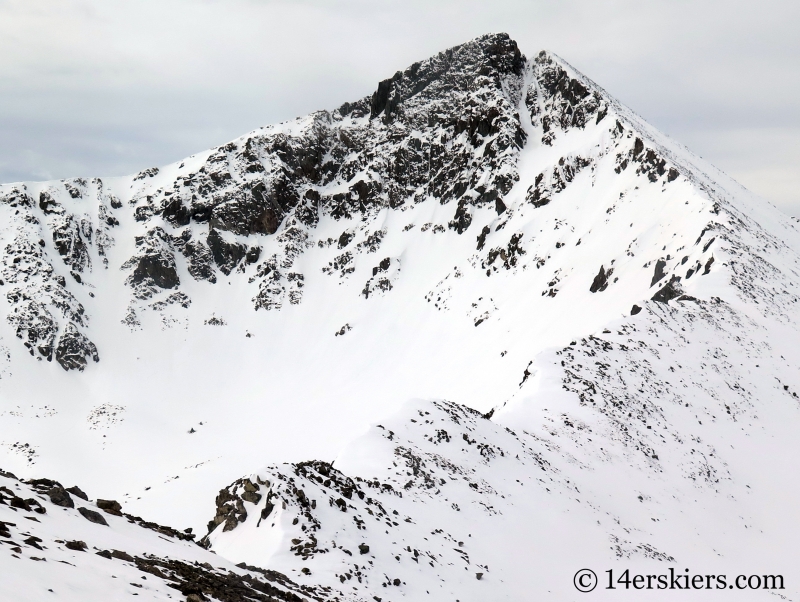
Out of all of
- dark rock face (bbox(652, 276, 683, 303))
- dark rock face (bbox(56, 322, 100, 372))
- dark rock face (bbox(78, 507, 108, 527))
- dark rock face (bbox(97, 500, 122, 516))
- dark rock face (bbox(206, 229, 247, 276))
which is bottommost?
dark rock face (bbox(78, 507, 108, 527))

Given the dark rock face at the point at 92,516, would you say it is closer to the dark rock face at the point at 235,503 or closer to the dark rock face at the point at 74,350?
the dark rock face at the point at 235,503

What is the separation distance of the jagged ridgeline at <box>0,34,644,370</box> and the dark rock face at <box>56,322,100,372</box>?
0.48 ft

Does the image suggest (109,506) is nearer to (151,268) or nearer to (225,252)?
(151,268)

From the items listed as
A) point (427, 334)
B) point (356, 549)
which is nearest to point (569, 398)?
point (356, 549)

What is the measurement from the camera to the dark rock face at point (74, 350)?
252 ft

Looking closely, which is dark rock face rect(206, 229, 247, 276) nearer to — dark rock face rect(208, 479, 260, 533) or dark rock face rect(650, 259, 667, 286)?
dark rock face rect(650, 259, 667, 286)

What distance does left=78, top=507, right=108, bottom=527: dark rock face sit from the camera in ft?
33.0

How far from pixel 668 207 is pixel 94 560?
57601 millimetres

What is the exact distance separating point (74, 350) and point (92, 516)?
255 ft

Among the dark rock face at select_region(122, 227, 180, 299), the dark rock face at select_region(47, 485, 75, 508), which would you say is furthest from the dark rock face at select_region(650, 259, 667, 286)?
the dark rock face at select_region(122, 227, 180, 299)

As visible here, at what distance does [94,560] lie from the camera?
777 centimetres

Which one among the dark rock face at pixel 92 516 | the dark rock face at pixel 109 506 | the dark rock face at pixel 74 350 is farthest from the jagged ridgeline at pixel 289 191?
the dark rock face at pixel 92 516

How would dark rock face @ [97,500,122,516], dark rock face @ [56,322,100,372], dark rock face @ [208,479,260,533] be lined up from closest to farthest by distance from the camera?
dark rock face @ [97,500,122,516] → dark rock face @ [208,479,260,533] → dark rock face @ [56,322,100,372]

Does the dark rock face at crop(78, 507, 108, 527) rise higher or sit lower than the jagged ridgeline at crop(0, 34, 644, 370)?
lower
